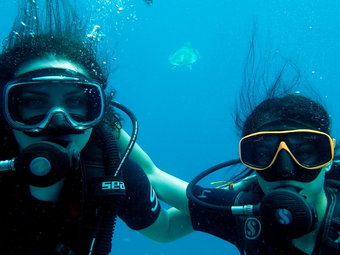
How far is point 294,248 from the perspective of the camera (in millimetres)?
2447

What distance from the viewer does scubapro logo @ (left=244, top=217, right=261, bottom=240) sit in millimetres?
2559

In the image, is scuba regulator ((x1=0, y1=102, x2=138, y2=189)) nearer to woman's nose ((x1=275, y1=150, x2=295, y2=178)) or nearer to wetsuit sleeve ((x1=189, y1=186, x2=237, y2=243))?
wetsuit sleeve ((x1=189, y1=186, x2=237, y2=243))

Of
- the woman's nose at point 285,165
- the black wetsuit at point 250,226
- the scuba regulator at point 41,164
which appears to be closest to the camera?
the scuba regulator at point 41,164

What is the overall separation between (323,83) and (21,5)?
85080mm

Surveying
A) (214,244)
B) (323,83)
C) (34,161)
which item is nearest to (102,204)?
(34,161)

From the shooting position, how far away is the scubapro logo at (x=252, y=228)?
2.56m

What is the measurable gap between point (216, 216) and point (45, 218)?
1368 mm

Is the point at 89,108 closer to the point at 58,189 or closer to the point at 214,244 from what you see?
the point at 58,189

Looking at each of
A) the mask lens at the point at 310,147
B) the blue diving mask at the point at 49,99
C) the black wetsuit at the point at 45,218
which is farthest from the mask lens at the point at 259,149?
the blue diving mask at the point at 49,99

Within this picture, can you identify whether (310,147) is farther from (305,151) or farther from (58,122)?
(58,122)

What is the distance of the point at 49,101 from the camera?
237cm

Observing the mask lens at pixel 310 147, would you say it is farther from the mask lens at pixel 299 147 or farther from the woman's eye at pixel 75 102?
the woman's eye at pixel 75 102

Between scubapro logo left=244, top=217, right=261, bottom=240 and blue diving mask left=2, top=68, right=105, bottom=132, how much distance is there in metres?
1.40

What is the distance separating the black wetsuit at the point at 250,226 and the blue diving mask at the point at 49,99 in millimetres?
1194
